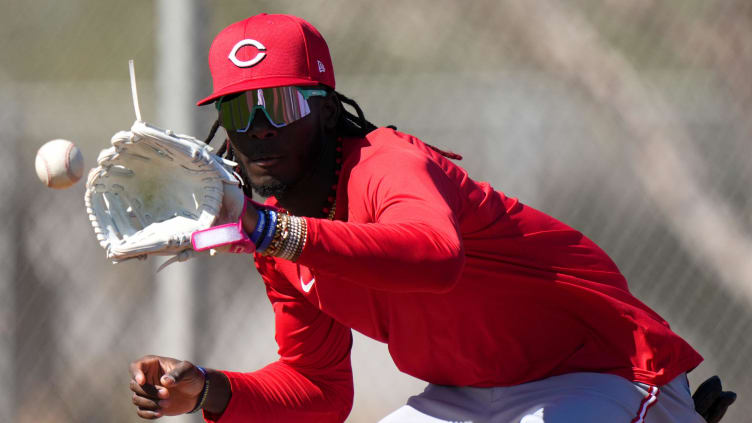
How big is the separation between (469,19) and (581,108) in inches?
25.3

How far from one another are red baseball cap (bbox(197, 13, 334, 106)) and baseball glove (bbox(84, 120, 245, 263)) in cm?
41

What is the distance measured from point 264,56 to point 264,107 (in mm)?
128

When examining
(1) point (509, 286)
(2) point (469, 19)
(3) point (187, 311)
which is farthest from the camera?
(2) point (469, 19)

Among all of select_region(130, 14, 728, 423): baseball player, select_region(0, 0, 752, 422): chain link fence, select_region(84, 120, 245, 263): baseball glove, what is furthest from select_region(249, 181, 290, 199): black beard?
select_region(0, 0, 752, 422): chain link fence

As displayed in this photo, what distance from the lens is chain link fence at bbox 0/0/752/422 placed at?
4.16 m

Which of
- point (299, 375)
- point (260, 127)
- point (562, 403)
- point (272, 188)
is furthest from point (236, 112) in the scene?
point (562, 403)

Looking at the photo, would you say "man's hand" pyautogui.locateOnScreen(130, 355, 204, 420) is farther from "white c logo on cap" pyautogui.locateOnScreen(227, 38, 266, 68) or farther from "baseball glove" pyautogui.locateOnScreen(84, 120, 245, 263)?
"white c logo on cap" pyautogui.locateOnScreen(227, 38, 266, 68)

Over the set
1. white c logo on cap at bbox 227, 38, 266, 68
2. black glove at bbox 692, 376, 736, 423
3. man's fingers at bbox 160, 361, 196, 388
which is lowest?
man's fingers at bbox 160, 361, 196, 388

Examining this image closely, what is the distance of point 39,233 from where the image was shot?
430 cm

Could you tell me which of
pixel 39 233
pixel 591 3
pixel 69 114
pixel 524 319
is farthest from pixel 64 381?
pixel 591 3

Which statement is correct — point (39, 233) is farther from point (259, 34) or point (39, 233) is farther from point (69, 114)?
point (259, 34)

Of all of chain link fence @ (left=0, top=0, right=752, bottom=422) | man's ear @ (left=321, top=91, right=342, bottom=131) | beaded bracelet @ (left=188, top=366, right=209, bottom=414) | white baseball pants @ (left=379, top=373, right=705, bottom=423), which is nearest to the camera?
white baseball pants @ (left=379, top=373, right=705, bottom=423)

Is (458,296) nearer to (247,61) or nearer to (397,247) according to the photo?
(397,247)

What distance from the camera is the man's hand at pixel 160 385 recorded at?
2.42 m
